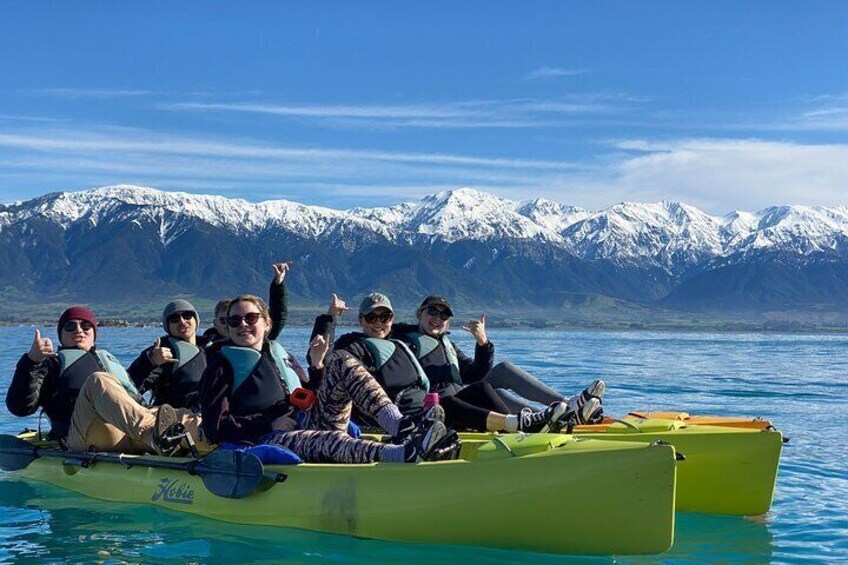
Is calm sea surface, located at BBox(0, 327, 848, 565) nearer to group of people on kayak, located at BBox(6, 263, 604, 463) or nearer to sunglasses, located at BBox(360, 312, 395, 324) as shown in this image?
group of people on kayak, located at BBox(6, 263, 604, 463)

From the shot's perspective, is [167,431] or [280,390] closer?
[280,390]

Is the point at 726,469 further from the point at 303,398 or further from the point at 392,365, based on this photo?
the point at 303,398

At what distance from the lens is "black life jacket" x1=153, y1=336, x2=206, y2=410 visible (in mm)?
10930

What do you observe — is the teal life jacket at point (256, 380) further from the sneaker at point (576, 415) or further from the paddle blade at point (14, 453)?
the paddle blade at point (14, 453)

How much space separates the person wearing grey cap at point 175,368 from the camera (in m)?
10.9

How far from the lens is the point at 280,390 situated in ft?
→ 28.4

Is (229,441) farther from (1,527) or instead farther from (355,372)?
(1,527)

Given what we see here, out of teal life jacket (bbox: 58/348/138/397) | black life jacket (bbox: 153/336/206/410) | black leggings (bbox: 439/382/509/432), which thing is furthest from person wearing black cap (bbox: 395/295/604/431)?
teal life jacket (bbox: 58/348/138/397)

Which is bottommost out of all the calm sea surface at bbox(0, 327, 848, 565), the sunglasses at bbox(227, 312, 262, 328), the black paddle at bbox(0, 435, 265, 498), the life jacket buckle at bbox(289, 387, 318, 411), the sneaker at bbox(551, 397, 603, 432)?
the calm sea surface at bbox(0, 327, 848, 565)

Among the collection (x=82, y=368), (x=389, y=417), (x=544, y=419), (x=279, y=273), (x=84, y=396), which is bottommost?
(x=544, y=419)

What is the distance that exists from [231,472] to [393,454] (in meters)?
1.50

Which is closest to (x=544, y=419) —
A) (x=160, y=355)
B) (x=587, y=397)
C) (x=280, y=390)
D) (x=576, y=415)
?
(x=576, y=415)

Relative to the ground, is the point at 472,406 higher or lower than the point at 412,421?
lower

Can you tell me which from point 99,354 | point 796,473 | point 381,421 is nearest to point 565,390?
point 796,473
